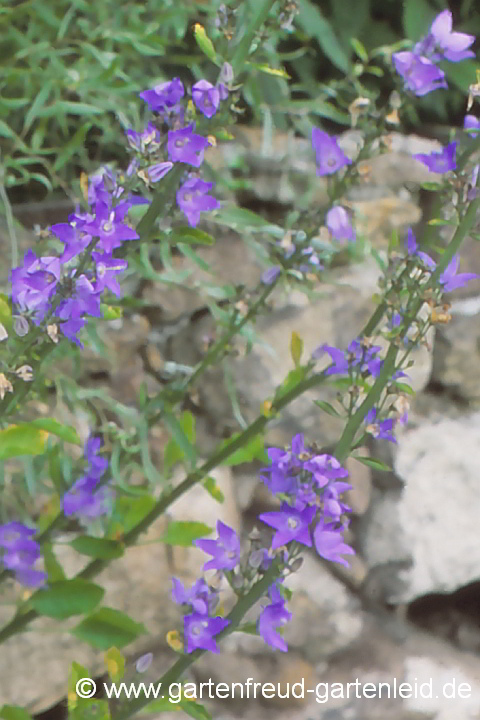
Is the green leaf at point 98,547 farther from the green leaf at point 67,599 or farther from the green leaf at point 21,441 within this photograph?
the green leaf at point 21,441

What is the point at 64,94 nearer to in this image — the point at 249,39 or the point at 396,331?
the point at 249,39

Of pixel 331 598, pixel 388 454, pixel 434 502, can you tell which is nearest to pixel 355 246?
pixel 388 454

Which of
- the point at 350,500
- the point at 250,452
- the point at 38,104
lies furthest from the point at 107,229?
the point at 350,500

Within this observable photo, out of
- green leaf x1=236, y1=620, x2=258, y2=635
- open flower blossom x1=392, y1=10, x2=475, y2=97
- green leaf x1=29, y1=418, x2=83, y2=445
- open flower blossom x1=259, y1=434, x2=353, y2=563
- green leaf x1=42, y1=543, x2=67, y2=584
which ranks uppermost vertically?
open flower blossom x1=392, y1=10, x2=475, y2=97

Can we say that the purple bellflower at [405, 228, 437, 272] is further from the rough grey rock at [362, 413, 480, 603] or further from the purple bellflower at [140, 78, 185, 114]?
the rough grey rock at [362, 413, 480, 603]

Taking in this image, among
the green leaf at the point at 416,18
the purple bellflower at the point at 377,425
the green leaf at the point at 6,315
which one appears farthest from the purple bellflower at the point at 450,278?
the green leaf at the point at 416,18

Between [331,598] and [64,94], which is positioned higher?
[64,94]

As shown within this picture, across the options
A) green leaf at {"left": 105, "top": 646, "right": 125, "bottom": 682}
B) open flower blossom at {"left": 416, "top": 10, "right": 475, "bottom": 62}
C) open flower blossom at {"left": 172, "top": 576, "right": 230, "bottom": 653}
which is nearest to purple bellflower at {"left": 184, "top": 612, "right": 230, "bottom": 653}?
open flower blossom at {"left": 172, "top": 576, "right": 230, "bottom": 653}
